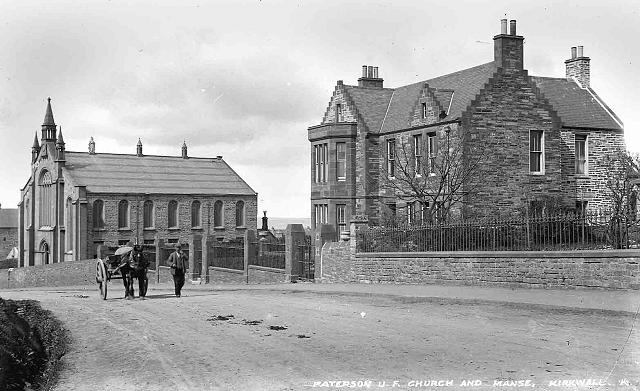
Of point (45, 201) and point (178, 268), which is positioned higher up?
point (45, 201)

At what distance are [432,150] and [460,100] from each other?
2.53m

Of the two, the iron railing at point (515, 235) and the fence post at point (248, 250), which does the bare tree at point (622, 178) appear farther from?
the fence post at point (248, 250)

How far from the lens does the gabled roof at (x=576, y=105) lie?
121 ft

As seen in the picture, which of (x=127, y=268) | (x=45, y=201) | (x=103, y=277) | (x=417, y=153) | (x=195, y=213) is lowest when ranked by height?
(x=103, y=277)

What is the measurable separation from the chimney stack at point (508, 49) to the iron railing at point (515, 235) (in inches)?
478

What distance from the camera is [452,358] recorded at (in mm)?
10062

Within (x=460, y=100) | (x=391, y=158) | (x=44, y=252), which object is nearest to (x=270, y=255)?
(x=391, y=158)

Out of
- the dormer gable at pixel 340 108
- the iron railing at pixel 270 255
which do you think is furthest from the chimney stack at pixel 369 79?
the iron railing at pixel 270 255

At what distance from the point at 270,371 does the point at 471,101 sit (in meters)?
25.9

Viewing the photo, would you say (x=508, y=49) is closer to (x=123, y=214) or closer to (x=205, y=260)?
(x=205, y=260)

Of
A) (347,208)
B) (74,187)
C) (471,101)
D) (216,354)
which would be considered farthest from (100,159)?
(216,354)

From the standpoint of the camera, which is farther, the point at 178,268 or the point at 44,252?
the point at 44,252

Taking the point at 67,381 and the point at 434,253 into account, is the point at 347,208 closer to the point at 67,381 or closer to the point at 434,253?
the point at 434,253

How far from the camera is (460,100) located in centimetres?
3472
